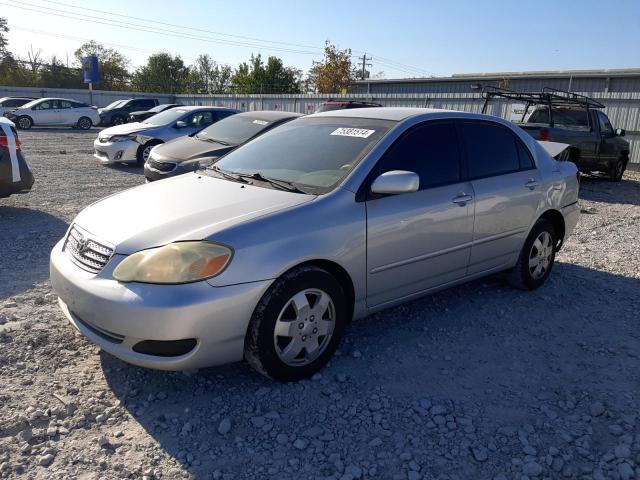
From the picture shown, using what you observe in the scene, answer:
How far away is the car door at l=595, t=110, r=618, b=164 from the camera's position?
12.3 meters

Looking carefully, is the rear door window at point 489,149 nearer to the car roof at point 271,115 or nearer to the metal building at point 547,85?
the car roof at point 271,115

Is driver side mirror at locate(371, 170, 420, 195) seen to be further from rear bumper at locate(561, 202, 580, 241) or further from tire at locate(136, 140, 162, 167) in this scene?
tire at locate(136, 140, 162, 167)

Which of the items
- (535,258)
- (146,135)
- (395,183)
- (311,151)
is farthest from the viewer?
(146,135)

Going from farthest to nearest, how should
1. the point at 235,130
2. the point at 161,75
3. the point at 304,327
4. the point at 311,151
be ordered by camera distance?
the point at 161,75, the point at 235,130, the point at 311,151, the point at 304,327

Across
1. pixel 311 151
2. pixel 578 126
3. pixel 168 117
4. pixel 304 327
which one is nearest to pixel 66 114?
pixel 168 117

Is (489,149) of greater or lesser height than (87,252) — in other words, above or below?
above

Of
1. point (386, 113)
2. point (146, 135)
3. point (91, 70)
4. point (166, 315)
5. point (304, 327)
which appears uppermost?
point (91, 70)

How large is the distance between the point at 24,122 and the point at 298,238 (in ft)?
86.7

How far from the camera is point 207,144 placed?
30.6 feet

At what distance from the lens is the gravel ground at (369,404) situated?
2613 millimetres

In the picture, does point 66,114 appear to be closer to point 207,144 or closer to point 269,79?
point 207,144

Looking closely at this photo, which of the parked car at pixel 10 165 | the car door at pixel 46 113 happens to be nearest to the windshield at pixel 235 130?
the parked car at pixel 10 165

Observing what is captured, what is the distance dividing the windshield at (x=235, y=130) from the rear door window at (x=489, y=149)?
206 inches

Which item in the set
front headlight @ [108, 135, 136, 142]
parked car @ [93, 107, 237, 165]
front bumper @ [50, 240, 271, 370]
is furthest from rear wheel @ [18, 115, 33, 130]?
front bumper @ [50, 240, 271, 370]
